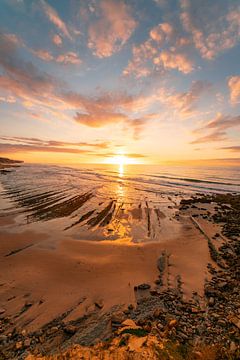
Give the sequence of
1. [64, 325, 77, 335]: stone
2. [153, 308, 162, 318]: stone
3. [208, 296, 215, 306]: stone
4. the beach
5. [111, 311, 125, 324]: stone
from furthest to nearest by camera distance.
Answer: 1. [208, 296, 215, 306]: stone
2. [153, 308, 162, 318]: stone
3. [111, 311, 125, 324]: stone
4. the beach
5. [64, 325, 77, 335]: stone

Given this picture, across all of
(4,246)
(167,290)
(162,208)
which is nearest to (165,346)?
(167,290)

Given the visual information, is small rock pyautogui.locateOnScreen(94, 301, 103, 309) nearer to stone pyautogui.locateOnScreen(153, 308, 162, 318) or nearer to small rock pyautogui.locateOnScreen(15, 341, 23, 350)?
stone pyautogui.locateOnScreen(153, 308, 162, 318)

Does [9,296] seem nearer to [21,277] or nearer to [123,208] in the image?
[21,277]

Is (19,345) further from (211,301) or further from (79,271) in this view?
(211,301)

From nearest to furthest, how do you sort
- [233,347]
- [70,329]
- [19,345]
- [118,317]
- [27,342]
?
[233,347] → [19,345] → [27,342] → [70,329] → [118,317]

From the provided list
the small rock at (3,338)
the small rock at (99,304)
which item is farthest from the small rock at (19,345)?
the small rock at (99,304)

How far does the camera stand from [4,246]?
9547mm

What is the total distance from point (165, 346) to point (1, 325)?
4.20 m

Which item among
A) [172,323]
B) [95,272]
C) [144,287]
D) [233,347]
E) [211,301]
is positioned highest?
[233,347]

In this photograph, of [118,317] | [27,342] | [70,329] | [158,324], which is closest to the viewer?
[27,342]

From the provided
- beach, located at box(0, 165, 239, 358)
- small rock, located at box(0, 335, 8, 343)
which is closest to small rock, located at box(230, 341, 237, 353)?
beach, located at box(0, 165, 239, 358)

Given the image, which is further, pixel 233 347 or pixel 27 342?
pixel 27 342

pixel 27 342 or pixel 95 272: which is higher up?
pixel 27 342

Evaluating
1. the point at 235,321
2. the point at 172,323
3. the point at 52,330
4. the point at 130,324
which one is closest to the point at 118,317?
the point at 130,324
